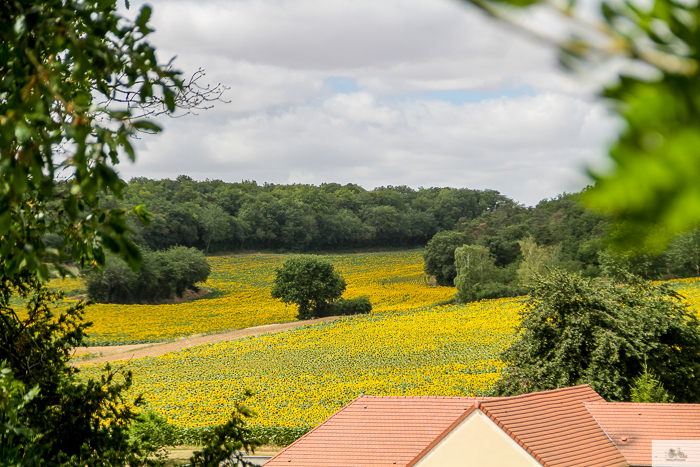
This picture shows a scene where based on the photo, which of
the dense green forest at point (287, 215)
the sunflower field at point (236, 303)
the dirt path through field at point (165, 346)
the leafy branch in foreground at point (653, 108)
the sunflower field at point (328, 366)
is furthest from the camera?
Answer: the dense green forest at point (287, 215)

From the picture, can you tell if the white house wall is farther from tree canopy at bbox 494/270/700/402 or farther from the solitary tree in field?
the solitary tree in field

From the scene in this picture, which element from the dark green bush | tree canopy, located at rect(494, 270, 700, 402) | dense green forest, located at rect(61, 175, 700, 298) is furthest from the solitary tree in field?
tree canopy, located at rect(494, 270, 700, 402)

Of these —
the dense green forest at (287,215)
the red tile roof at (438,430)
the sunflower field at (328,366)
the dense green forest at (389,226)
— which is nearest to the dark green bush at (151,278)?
the dense green forest at (389,226)

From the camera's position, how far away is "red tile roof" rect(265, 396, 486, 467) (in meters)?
12.2

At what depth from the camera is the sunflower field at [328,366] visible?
2386cm

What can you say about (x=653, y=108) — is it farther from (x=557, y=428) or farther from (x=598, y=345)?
(x=598, y=345)

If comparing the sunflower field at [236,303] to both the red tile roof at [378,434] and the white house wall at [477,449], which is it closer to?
the red tile roof at [378,434]

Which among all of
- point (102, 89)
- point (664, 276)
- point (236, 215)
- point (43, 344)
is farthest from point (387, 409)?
point (236, 215)

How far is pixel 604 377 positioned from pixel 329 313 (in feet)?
110

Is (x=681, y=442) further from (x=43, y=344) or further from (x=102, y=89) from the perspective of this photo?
(x=102, y=89)

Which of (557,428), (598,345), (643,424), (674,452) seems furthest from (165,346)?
(674,452)

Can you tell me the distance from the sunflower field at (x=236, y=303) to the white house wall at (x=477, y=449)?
108 feet

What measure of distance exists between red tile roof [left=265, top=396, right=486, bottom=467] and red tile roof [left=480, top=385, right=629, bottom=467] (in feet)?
3.29

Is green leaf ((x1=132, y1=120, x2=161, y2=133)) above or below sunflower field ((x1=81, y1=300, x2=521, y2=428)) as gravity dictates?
above
